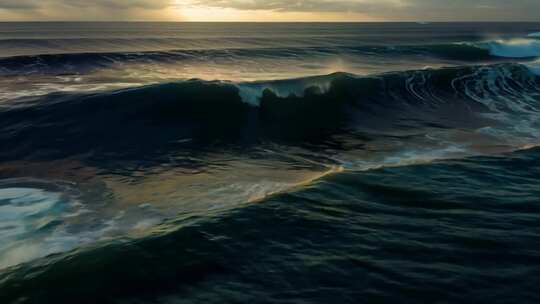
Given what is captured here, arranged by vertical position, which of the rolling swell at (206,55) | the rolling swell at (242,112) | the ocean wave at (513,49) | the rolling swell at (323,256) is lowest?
the rolling swell at (323,256)

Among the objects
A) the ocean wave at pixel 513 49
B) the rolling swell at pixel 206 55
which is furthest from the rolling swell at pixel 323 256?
the ocean wave at pixel 513 49

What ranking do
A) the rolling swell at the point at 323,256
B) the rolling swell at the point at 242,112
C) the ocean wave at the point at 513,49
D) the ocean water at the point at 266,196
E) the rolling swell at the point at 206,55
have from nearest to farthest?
the rolling swell at the point at 323,256
the ocean water at the point at 266,196
the rolling swell at the point at 242,112
the rolling swell at the point at 206,55
the ocean wave at the point at 513,49

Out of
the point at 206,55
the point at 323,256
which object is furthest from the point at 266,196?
the point at 206,55

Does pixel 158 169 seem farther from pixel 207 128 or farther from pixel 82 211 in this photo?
pixel 207 128

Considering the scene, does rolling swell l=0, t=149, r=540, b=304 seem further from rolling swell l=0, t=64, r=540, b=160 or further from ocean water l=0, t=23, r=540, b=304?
rolling swell l=0, t=64, r=540, b=160

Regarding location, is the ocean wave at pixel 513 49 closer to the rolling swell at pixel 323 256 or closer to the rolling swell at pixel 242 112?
the rolling swell at pixel 242 112

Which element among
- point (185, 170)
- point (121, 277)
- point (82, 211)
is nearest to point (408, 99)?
point (185, 170)
